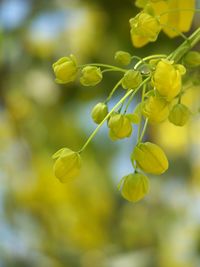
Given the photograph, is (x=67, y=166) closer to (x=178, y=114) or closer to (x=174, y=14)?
(x=178, y=114)

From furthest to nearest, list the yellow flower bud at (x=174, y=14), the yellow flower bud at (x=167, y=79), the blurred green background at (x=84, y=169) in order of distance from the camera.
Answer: the blurred green background at (x=84, y=169) < the yellow flower bud at (x=174, y=14) < the yellow flower bud at (x=167, y=79)

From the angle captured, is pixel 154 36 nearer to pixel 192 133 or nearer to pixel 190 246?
pixel 190 246

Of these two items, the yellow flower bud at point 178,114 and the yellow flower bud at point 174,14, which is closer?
the yellow flower bud at point 178,114

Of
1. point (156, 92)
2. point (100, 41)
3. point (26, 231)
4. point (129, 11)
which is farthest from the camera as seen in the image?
point (26, 231)

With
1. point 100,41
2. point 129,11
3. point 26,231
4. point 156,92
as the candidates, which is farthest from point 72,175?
point 26,231

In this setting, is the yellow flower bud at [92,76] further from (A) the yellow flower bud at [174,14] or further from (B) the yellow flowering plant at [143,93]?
(A) the yellow flower bud at [174,14]

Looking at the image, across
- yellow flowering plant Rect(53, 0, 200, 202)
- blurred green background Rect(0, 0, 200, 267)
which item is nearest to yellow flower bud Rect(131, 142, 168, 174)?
yellow flowering plant Rect(53, 0, 200, 202)

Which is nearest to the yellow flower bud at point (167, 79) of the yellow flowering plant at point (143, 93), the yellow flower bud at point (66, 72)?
the yellow flowering plant at point (143, 93)
